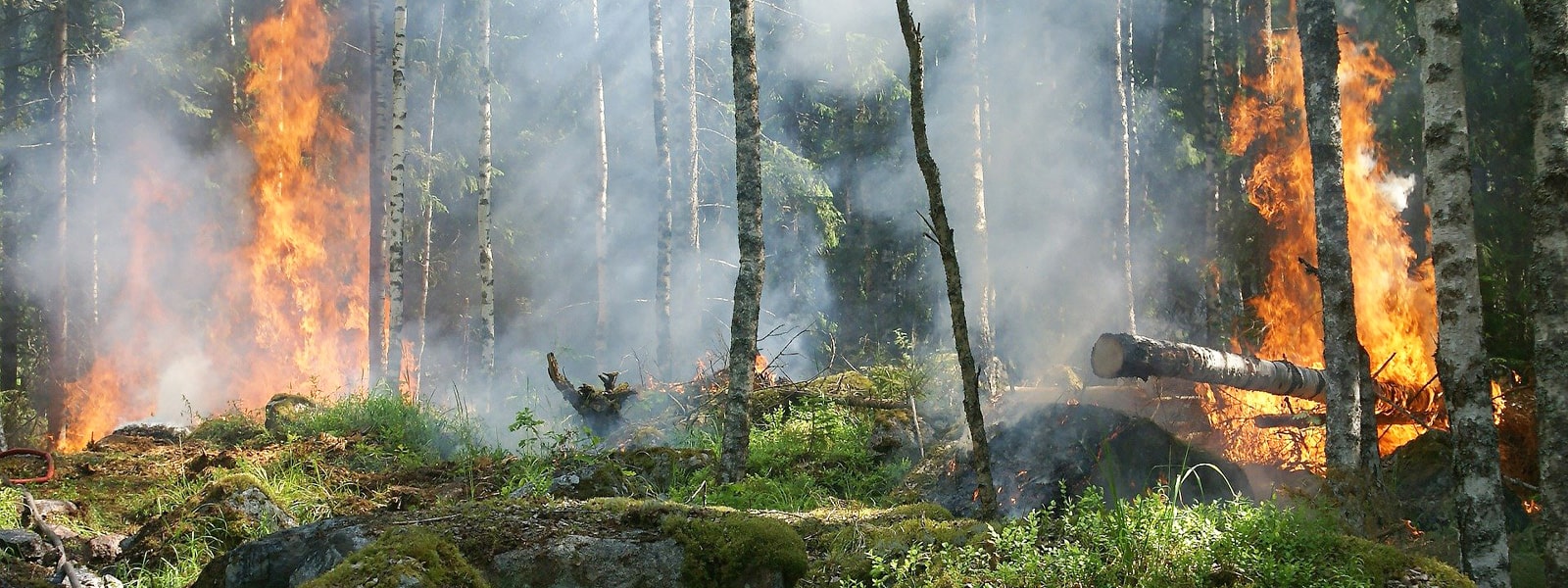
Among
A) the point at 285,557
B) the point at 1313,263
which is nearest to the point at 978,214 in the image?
the point at 1313,263

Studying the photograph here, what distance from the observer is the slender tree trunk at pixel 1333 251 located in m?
7.62

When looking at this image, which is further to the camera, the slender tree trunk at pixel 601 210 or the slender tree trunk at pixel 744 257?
the slender tree trunk at pixel 601 210

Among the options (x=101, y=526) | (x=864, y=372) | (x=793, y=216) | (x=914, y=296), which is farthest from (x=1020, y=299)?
(x=101, y=526)

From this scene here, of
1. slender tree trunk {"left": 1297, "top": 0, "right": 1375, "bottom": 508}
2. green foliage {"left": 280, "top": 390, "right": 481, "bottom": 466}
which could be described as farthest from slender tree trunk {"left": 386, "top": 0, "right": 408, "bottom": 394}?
slender tree trunk {"left": 1297, "top": 0, "right": 1375, "bottom": 508}

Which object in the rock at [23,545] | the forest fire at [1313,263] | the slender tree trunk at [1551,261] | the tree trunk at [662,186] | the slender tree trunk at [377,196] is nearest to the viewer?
the rock at [23,545]

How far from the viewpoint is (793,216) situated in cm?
2470

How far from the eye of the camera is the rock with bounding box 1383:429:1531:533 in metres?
8.82

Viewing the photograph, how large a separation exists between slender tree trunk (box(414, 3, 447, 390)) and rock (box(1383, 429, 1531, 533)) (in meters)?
17.4

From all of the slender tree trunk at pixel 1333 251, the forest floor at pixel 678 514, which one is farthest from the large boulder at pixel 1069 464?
the slender tree trunk at pixel 1333 251

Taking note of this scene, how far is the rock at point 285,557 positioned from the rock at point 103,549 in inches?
114

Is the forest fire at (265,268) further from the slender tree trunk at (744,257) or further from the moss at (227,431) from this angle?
the slender tree trunk at (744,257)

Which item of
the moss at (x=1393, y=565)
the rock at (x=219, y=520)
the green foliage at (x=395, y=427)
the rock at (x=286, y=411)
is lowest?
the moss at (x=1393, y=565)

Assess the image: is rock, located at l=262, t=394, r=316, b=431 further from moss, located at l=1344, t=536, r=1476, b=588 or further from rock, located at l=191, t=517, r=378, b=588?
moss, located at l=1344, t=536, r=1476, b=588

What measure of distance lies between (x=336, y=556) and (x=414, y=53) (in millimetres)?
22325
